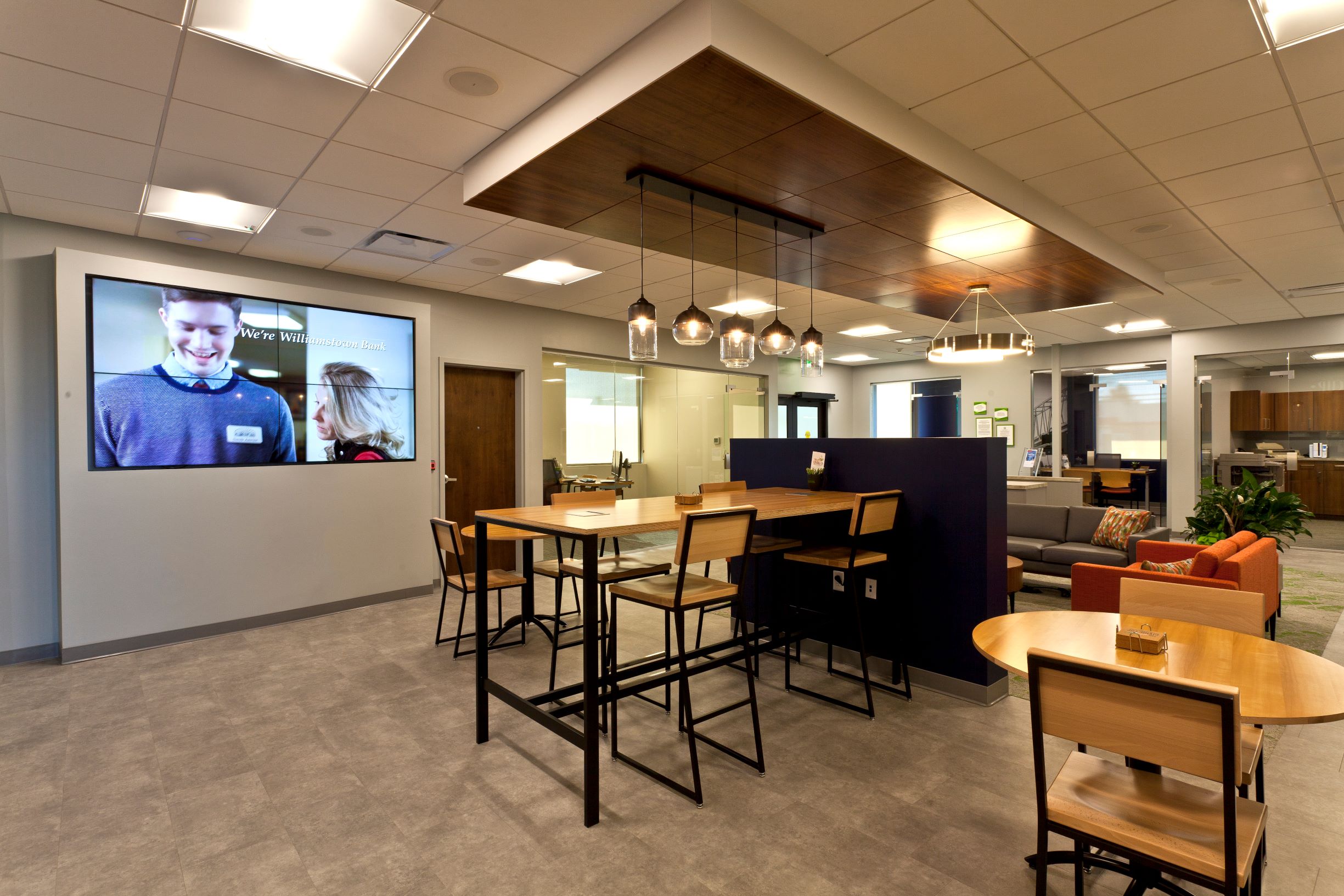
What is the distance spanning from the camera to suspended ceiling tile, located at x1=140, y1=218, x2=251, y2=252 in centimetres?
462

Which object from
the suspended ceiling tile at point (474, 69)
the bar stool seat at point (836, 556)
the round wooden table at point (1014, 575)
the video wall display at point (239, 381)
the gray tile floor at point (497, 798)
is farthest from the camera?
the round wooden table at point (1014, 575)

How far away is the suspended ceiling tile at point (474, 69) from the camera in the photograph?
2596mm

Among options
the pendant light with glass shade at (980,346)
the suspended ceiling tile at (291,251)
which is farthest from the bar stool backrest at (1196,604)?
the suspended ceiling tile at (291,251)

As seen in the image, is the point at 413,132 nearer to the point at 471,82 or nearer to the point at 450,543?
the point at 471,82

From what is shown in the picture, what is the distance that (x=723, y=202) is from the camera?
368cm

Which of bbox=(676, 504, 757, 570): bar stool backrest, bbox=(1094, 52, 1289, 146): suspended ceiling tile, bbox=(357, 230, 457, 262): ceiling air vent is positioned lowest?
bbox=(676, 504, 757, 570): bar stool backrest

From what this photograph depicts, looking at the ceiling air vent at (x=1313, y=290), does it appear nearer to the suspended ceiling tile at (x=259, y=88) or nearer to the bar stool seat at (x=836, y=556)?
the bar stool seat at (x=836, y=556)

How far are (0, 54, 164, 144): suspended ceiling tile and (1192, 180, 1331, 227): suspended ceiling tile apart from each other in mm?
Result: 6006

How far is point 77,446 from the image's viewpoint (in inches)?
174

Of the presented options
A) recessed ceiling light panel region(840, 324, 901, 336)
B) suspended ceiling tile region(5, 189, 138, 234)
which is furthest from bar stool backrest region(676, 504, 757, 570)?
recessed ceiling light panel region(840, 324, 901, 336)

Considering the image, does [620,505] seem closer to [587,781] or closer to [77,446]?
[587,781]

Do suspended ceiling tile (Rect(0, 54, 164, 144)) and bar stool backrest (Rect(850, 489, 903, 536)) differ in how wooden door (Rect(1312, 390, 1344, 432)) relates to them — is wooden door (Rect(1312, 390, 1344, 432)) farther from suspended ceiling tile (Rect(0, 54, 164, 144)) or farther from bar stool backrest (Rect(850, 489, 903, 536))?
suspended ceiling tile (Rect(0, 54, 164, 144))

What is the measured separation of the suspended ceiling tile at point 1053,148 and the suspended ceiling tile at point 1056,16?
76cm

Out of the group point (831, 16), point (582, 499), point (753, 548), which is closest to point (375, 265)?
point (582, 499)
